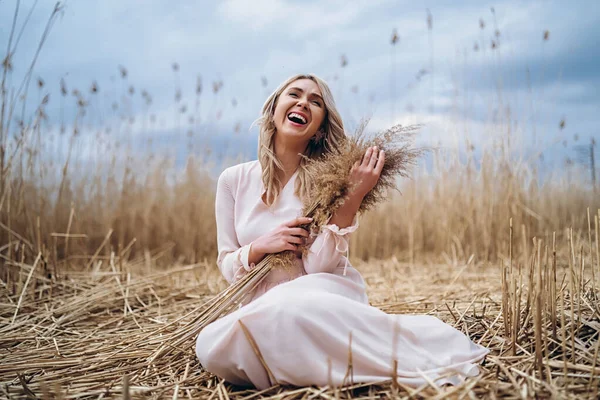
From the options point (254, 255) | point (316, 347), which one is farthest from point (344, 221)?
point (316, 347)

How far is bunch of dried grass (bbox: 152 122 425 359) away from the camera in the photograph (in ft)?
5.76

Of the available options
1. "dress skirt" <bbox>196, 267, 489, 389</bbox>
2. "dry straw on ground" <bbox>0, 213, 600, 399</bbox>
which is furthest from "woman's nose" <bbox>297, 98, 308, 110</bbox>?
"dry straw on ground" <bbox>0, 213, 600, 399</bbox>

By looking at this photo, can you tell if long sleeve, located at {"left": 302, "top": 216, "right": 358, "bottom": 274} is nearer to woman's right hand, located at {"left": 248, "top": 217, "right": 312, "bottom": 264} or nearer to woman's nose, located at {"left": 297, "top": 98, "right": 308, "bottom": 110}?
woman's right hand, located at {"left": 248, "top": 217, "right": 312, "bottom": 264}

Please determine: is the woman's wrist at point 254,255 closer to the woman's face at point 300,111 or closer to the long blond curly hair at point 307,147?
the long blond curly hair at point 307,147

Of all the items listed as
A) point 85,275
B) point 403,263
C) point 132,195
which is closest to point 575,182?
point 403,263

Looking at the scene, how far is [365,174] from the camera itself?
174cm

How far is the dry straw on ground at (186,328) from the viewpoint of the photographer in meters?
1.50

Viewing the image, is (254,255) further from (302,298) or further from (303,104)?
(303,104)

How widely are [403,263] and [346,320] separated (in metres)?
3.59

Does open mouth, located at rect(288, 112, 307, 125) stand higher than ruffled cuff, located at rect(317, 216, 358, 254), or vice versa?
open mouth, located at rect(288, 112, 307, 125)

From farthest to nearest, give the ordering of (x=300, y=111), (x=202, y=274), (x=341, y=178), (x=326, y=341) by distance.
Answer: (x=202, y=274)
(x=300, y=111)
(x=341, y=178)
(x=326, y=341)

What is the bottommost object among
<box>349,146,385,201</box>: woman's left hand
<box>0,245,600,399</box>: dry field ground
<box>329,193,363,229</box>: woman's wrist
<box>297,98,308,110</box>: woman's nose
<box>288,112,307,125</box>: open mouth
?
<box>0,245,600,399</box>: dry field ground

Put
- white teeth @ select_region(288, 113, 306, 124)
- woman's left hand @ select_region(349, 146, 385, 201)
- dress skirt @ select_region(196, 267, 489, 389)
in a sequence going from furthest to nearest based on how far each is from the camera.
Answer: white teeth @ select_region(288, 113, 306, 124)
woman's left hand @ select_region(349, 146, 385, 201)
dress skirt @ select_region(196, 267, 489, 389)

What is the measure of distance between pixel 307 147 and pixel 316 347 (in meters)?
0.96
